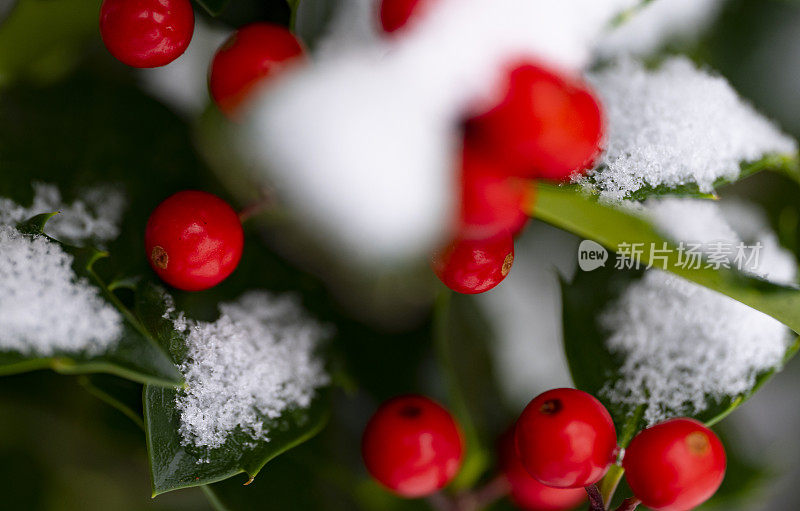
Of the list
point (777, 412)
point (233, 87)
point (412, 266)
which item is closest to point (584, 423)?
point (412, 266)

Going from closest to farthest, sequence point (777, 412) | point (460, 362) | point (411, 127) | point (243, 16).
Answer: point (411, 127), point (243, 16), point (460, 362), point (777, 412)

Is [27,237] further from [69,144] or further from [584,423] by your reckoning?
[584,423]

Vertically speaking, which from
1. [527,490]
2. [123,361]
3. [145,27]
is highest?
[145,27]

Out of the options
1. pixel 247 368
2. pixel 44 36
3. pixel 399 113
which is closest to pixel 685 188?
pixel 399 113

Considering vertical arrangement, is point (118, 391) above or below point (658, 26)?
below

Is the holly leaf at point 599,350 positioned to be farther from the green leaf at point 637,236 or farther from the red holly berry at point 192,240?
the red holly berry at point 192,240

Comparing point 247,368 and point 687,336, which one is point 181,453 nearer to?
point 247,368
